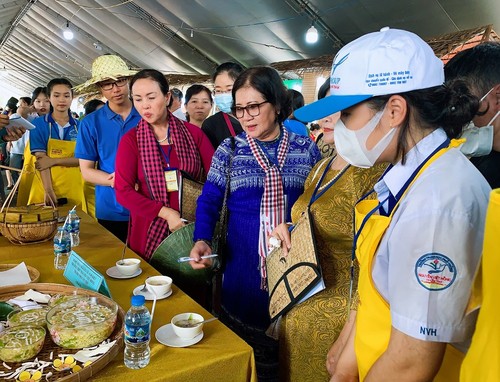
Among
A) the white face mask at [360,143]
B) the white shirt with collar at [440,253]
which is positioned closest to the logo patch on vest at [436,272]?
the white shirt with collar at [440,253]

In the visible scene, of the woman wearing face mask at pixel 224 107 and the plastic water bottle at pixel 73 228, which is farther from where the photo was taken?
the woman wearing face mask at pixel 224 107

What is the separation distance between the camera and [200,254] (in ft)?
5.12

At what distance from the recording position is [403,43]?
0.78 metres

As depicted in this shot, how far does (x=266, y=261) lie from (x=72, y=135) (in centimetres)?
228

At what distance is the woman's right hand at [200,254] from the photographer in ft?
5.05

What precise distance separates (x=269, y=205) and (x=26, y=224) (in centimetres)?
104

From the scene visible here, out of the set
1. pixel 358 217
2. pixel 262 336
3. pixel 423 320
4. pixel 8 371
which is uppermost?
pixel 358 217

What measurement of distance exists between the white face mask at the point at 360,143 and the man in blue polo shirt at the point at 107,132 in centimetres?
162

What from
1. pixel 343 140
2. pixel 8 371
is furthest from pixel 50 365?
pixel 343 140

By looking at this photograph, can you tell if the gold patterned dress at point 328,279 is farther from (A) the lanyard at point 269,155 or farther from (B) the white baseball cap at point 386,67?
(B) the white baseball cap at point 386,67

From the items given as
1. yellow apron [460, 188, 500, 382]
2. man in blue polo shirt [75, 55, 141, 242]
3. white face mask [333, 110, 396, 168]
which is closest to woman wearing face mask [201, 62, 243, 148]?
man in blue polo shirt [75, 55, 141, 242]

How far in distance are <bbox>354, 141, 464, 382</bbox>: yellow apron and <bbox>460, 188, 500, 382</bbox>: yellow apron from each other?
0.67 feet

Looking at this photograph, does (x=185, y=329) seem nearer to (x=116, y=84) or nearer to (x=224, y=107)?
(x=224, y=107)

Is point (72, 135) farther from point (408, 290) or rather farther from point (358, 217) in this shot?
point (408, 290)
